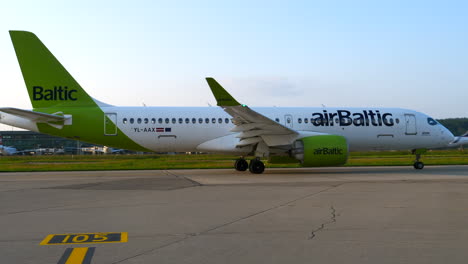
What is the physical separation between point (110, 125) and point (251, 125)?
6.02m

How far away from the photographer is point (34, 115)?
17.2 metres

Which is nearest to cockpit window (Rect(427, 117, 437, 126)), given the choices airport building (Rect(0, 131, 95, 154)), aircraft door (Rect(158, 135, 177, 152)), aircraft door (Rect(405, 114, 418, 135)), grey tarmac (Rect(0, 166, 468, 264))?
aircraft door (Rect(405, 114, 418, 135))

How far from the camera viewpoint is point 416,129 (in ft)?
67.7

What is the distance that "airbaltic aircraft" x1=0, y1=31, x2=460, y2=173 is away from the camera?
17344 millimetres

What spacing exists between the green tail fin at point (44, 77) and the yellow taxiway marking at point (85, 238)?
13.8 meters

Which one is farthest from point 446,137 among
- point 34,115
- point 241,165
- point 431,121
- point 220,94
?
point 34,115

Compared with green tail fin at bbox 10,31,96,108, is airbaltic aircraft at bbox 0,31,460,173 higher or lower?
lower

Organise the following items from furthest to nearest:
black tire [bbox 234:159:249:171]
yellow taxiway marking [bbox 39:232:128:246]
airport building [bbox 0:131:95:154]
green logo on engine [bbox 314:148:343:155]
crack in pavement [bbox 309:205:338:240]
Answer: airport building [bbox 0:131:95:154] → black tire [bbox 234:159:249:171] → green logo on engine [bbox 314:148:343:155] → crack in pavement [bbox 309:205:338:240] → yellow taxiway marking [bbox 39:232:128:246]

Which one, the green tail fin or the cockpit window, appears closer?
the green tail fin

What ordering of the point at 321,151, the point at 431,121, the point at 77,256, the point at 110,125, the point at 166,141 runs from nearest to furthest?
the point at 77,256
the point at 321,151
the point at 110,125
the point at 166,141
the point at 431,121

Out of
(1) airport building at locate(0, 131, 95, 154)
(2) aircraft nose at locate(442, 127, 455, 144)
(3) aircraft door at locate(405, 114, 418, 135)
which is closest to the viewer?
(3) aircraft door at locate(405, 114, 418, 135)

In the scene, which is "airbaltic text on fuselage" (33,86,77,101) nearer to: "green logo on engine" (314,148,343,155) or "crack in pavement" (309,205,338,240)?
"green logo on engine" (314,148,343,155)

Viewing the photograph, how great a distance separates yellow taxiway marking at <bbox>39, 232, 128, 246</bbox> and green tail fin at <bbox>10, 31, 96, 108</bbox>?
1384 centimetres

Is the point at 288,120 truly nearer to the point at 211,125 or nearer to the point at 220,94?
the point at 211,125
